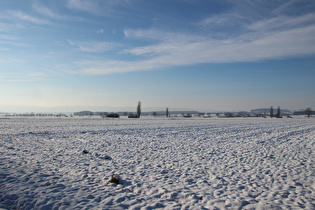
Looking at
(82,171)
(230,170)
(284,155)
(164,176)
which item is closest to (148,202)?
(164,176)

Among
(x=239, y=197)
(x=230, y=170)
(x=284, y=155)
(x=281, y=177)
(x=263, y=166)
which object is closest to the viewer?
(x=239, y=197)

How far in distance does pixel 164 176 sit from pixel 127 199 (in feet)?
8.11

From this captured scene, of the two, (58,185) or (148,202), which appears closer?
(148,202)

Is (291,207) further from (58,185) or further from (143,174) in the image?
(58,185)

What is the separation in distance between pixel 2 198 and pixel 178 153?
9104 millimetres

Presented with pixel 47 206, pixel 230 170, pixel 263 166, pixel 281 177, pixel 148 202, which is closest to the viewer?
pixel 47 206

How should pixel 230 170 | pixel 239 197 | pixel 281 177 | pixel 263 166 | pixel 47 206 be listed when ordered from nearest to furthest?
pixel 47 206 < pixel 239 197 < pixel 281 177 < pixel 230 170 < pixel 263 166

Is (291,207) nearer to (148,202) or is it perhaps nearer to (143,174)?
(148,202)

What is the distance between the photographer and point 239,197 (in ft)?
20.5

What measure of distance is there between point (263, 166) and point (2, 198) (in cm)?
1080

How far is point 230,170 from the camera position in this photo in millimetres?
9070

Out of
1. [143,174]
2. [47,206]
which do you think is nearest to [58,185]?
[47,206]

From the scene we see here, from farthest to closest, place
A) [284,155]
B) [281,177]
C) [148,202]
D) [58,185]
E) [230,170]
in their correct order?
[284,155], [230,170], [281,177], [58,185], [148,202]

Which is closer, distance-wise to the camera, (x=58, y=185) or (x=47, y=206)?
(x=47, y=206)
